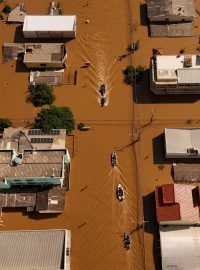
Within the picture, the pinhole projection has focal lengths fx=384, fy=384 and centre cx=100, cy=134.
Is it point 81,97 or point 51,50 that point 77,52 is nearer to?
point 51,50

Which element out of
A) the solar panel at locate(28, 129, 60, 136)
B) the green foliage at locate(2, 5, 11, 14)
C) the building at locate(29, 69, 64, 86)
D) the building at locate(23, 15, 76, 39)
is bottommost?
the solar panel at locate(28, 129, 60, 136)

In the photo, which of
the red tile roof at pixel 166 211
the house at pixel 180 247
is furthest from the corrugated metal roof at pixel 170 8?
the house at pixel 180 247

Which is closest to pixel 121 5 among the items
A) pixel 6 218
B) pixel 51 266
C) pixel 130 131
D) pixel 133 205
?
pixel 130 131

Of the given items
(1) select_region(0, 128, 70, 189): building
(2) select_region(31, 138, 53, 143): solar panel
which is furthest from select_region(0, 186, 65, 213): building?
(2) select_region(31, 138, 53, 143): solar panel

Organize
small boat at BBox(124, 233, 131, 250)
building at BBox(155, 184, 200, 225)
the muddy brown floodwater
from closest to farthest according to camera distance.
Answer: building at BBox(155, 184, 200, 225)
small boat at BBox(124, 233, 131, 250)
the muddy brown floodwater

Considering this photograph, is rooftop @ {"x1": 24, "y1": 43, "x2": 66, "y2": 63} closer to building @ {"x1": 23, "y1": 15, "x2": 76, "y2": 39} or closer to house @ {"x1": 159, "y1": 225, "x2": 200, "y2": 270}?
building @ {"x1": 23, "y1": 15, "x2": 76, "y2": 39}

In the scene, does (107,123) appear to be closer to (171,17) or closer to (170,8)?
(171,17)

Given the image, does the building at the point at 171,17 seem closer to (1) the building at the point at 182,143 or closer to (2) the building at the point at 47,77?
(2) the building at the point at 47,77
